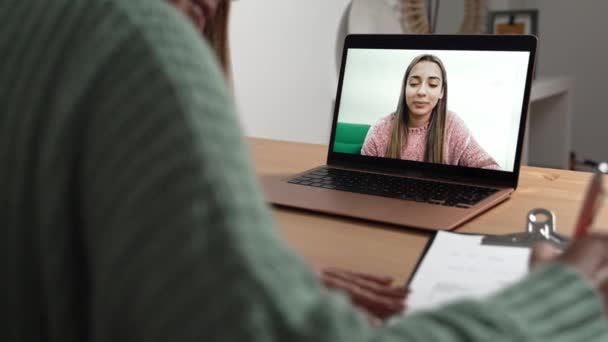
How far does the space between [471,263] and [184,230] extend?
40 cm

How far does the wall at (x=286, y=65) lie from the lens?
1.77m

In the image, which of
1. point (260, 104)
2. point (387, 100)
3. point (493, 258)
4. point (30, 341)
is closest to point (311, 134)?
point (260, 104)

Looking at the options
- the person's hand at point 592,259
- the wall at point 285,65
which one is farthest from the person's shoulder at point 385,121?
the wall at point 285,65

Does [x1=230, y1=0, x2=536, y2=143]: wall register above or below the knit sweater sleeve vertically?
above

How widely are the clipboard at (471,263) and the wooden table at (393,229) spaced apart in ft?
0.07

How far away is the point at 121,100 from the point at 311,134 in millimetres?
1776

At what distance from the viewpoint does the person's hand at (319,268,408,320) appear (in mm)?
538

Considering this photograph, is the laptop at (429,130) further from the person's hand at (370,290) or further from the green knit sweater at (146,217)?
the green knit sweater at (146,217)

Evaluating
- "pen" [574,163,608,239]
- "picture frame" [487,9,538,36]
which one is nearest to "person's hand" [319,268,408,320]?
"pen" [574,163,608,239]

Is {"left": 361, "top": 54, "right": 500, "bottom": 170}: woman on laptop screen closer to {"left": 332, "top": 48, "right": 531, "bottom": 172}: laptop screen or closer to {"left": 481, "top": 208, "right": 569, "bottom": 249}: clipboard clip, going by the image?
{"left": 332, "top": 48, "right": 531, "bottom": 172}: laptop screen

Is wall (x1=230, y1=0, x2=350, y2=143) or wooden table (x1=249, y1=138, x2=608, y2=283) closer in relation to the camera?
wooden table (x1=249, y1=138, x2=608, y2=283)

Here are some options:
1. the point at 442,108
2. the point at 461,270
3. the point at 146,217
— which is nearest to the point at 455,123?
the point at 442,108

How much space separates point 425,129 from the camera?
0.97 meters

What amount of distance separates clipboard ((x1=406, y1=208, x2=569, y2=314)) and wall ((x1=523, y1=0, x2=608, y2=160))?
99.8 inches
